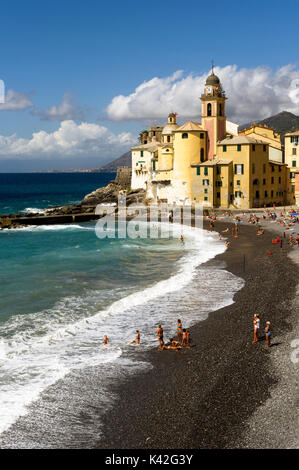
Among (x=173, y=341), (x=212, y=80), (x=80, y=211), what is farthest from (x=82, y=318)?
(x=80, y=211)

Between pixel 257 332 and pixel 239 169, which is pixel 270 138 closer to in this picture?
pixel 239 169

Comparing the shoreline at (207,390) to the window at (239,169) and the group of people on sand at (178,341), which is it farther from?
the window at (239,169)

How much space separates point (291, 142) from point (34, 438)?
62042 mm

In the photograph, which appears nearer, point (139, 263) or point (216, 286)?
point (216, 286)

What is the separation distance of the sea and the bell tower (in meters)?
24.3

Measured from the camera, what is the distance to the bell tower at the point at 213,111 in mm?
65312

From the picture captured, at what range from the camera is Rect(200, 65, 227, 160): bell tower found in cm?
6531

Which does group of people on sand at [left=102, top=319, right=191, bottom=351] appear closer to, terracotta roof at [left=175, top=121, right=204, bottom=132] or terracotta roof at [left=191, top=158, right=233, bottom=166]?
terracotta roof at [left=191, top=158, right=233, bottom=166]

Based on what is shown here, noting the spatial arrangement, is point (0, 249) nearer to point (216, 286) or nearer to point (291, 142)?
point (216, 286)

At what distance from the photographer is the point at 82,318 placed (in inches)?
931

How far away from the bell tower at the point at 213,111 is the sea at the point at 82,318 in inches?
958

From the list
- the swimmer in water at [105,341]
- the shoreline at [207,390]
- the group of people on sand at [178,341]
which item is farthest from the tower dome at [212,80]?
the swimmer in water at [105,341]
